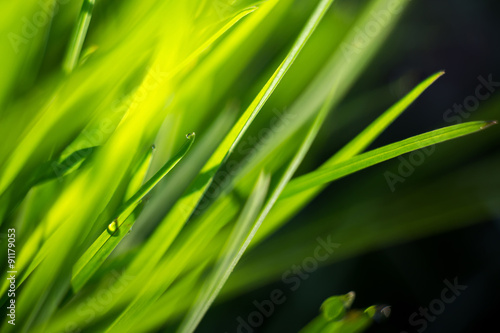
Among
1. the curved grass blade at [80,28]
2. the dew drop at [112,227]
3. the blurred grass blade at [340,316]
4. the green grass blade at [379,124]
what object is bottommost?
the blurred grass blade at [340,316]

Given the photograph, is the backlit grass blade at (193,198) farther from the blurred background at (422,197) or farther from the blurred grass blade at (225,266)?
the blurred background at (422,197)


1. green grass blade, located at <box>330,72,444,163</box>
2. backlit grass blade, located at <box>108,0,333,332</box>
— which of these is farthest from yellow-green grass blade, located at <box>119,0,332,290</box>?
green grass blade, located at <box>330,72,444,163</box>

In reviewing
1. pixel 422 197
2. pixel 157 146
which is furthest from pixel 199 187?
pixel 422 197

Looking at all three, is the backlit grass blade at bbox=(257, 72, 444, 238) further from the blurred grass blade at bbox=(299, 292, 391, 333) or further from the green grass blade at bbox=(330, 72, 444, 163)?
the blurred grass blade at bbox=(299, 292, 391, 333)

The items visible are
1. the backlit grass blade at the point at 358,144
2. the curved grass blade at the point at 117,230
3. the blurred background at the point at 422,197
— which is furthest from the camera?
the blurred background at the point at 422,197

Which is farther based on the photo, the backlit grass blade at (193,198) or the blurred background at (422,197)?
the blurred background at (422,197)


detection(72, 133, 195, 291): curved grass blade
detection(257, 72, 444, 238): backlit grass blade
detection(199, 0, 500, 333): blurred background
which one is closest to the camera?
detection(72, 133, 195, 291): curved grass blade

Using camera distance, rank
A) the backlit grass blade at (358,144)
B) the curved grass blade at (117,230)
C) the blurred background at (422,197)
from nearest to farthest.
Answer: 1. the curved grass blade at (117,230)
2. the backlit grass blade at (358,144)
3. the blurred background at (422,197)

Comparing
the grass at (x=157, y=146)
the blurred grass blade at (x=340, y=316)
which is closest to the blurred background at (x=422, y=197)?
the grass at (x=157, y=146)
